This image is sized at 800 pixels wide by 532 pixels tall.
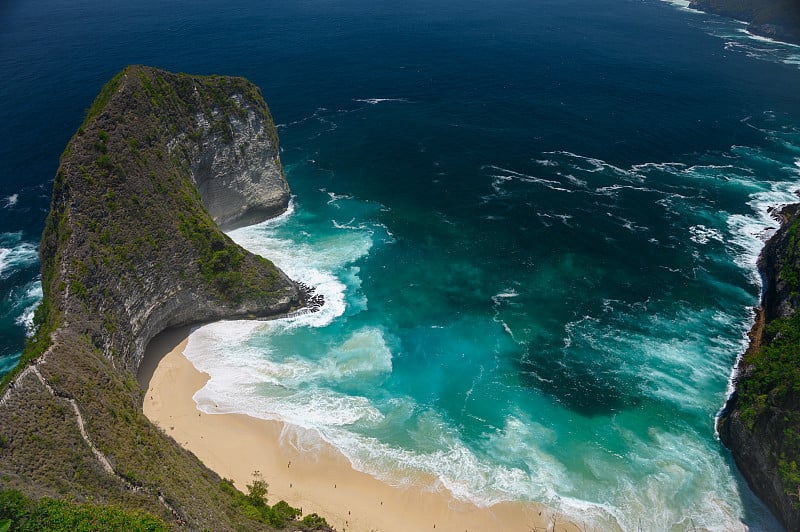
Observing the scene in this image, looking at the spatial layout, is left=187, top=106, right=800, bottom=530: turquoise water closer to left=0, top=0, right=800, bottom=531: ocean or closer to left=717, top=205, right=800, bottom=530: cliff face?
left=0, top=0, right=800, bottom=531: ocean

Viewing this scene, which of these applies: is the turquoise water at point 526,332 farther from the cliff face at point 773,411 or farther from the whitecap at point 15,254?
the whitecap at point 15,254

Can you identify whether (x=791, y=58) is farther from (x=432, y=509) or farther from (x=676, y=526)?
(x=432, y=509)

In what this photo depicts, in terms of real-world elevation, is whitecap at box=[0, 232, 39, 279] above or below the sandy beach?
above

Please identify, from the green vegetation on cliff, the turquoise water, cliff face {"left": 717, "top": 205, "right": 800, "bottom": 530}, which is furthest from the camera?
the turquoise water

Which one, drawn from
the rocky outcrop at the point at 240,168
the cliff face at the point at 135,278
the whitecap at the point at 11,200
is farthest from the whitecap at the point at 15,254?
the rocky outcrop at the point at 240,168

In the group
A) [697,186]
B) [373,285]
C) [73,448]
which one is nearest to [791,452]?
[373,285]

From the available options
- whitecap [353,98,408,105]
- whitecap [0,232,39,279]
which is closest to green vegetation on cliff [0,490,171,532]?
whitecap [0,232,39,279]
